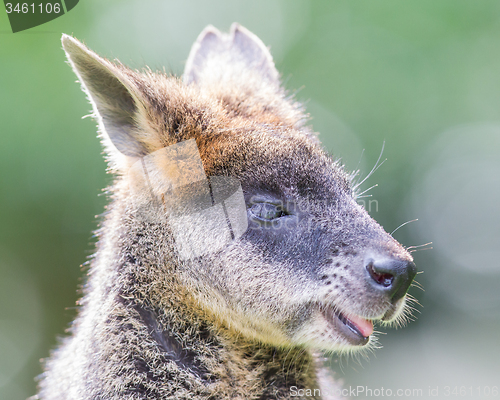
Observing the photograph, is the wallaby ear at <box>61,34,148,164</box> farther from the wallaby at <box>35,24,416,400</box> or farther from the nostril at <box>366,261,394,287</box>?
the nostril at <box>366,261,394,287</box>

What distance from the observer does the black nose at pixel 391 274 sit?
2.53 m

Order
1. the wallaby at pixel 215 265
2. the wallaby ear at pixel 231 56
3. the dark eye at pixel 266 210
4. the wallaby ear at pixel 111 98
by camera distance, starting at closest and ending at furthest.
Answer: the wallaby ear at pixel 111 98 < the wallaby at pixel 215 265 < the dark eye at pixel 266 210 < the wallaby ear at pixel 231 56

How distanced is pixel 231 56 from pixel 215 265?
2458 mm

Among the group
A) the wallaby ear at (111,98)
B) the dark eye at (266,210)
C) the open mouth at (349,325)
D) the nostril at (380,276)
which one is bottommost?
the open mouth at (349,325)

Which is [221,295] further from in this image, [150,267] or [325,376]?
[325,376]

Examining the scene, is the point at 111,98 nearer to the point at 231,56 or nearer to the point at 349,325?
the point at 231,56

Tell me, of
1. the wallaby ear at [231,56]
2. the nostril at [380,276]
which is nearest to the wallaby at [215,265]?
the nostril at [380,276]

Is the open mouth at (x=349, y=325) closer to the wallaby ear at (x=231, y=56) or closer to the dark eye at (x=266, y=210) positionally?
the dark eye at (x=266, y=210)

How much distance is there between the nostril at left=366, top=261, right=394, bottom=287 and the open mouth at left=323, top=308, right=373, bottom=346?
297 millimetres

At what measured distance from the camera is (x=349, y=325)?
2689 mm

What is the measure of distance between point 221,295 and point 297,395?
0.90 m

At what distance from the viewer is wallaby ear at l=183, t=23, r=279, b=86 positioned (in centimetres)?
413

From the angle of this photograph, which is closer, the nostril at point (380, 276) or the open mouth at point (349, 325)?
the nostril at point (380, 276)

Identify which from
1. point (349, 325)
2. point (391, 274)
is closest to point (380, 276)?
point (391, 274)
